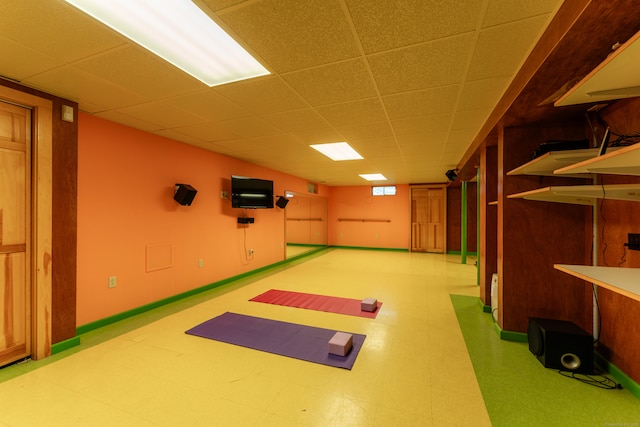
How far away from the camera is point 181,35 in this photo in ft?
5.45

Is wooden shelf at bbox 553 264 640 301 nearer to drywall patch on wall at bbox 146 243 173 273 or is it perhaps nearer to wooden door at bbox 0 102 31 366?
wooden door at bbox 0 102 31 366

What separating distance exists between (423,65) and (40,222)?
3540 millimetres

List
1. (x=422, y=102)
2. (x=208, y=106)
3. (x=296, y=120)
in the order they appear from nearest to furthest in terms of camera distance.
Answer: (x=422, y=102) < (x=208, y=106) < (x=296, y=120)

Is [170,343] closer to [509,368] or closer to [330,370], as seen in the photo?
[330,370]

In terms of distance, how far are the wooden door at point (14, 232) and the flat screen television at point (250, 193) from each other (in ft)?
8.83

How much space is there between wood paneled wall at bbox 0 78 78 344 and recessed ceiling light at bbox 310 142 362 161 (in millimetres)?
2891

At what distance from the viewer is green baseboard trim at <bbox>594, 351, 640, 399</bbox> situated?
1882 mm

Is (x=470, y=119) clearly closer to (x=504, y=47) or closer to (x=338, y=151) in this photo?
(x=504, y=47)

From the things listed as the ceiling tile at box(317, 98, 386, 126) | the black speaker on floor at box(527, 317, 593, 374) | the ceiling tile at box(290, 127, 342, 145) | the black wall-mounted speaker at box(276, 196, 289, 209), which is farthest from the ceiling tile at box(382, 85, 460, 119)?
the black wall-mounted speaker at box(276, 196, 289, 209)

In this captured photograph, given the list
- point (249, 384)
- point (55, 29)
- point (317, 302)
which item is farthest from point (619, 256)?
point (55, 29)

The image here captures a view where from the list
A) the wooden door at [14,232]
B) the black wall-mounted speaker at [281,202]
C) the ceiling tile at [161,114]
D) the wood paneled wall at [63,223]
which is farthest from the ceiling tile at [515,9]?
the black wall-mounted speaker at [281,202]

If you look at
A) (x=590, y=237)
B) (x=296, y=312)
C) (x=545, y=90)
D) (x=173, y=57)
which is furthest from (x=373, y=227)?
(x=173, y=57)

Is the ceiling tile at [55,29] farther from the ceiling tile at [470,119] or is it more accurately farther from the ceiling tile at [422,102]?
the ceiling tile at [470,119]

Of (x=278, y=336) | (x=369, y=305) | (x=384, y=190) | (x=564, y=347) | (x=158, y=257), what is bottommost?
(x=278, y=336)
